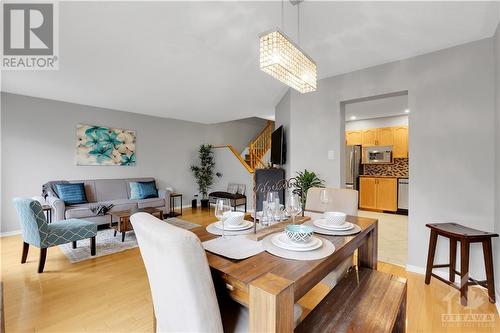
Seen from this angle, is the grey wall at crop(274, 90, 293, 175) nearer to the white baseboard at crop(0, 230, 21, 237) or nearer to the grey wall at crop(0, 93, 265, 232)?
the grey wall at crop(0, 93, 265, 232)

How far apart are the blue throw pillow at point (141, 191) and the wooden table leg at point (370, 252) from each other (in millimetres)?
4253

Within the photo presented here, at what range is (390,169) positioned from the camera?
5832 millimetres

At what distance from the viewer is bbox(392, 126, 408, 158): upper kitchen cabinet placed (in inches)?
216

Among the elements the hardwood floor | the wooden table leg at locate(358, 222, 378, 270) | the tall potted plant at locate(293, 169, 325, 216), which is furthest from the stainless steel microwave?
the wooden table leg at locate(358, 222, 378, 270)

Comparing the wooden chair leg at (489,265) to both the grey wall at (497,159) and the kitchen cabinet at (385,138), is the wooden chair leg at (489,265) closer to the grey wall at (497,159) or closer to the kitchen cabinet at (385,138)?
the grey wall at (497,159)

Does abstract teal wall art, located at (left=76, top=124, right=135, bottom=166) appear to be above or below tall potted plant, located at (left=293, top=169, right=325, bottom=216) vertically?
above

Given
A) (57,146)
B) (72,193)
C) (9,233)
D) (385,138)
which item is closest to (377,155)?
(385,138)

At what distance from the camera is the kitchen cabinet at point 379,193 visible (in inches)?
212

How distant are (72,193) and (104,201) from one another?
21.6 inches

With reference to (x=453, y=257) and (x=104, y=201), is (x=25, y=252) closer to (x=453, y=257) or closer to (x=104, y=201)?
(x=104, y=201)

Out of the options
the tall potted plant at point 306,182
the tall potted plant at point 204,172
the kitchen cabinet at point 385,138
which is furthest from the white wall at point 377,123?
the tall potted plant at point 204,172

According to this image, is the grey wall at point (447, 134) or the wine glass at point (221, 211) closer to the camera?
the wine glass at point (221, 211)

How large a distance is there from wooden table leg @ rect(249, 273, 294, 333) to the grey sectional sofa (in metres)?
3.93

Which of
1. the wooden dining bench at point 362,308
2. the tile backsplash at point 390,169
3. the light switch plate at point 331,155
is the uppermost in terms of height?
the light switch plate at point 331,155
